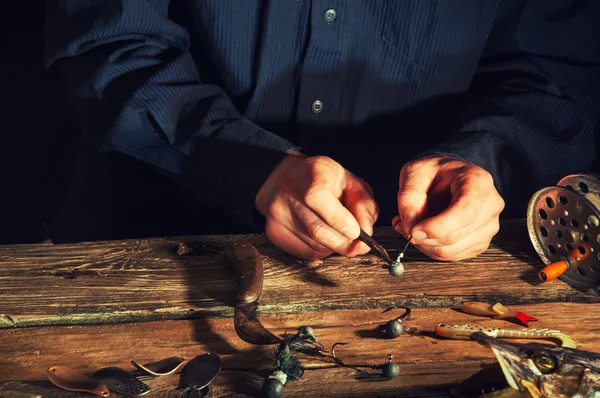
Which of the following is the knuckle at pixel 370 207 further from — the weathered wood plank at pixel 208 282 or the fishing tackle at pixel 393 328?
the fishing tackle at pixel 393 328

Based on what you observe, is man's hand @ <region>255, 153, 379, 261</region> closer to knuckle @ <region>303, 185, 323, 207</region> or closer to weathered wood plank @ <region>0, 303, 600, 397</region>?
knuckle @ <region>303, 185, 323, 207</region>

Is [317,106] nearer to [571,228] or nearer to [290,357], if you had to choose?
[571,228]

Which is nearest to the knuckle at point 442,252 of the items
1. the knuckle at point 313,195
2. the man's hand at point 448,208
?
the man's hand at point 448,208

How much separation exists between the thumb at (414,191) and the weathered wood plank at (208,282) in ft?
0.31

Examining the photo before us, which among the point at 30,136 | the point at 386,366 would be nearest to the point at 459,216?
the point at 386,366

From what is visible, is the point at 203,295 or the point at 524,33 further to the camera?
the point at 524,33

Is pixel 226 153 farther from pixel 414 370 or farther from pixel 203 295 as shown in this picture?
pixel 414 370

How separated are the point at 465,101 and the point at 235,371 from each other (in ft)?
3.66

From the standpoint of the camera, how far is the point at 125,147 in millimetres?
1728

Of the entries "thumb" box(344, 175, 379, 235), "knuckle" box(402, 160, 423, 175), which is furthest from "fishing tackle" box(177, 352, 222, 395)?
"knuckle" box(402, 160, 423, 175)

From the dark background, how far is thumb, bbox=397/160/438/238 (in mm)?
1585

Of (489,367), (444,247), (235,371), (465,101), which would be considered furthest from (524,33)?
(235,371)

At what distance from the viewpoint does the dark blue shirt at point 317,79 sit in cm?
163

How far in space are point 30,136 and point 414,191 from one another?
1.75 m
